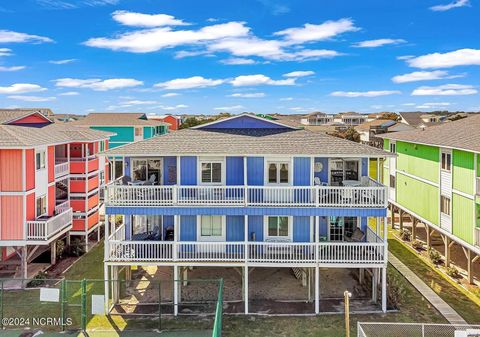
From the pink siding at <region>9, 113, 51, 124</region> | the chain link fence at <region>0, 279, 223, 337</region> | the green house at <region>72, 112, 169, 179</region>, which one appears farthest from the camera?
the green house at <region>72, 112, 169, 179</region>

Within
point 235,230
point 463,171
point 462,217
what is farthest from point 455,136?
point 235,230

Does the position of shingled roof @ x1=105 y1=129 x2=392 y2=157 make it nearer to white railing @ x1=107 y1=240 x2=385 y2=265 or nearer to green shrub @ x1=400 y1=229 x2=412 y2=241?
white railing @ x1=107 y1=240 x2=385 y2=265

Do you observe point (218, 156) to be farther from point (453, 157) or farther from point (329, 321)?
point (453, 157)

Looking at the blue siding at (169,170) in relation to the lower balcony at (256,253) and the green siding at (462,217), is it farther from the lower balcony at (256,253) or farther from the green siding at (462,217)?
the green siding at (462,217)

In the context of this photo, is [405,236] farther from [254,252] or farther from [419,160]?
[254,252]

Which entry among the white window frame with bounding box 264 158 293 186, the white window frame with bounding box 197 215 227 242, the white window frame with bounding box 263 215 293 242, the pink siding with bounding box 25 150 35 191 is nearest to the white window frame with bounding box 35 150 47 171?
the pink siding with bounding box 25 150 35 191

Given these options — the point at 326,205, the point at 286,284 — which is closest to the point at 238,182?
the point at 326,205
